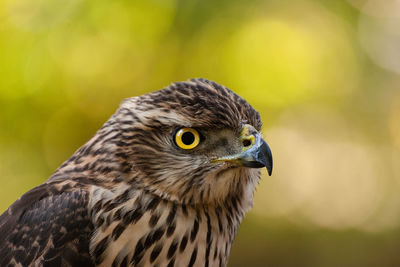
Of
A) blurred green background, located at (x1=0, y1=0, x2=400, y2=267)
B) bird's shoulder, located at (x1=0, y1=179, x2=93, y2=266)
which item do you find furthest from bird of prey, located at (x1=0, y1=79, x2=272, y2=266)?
blurred green background, located at (x1=0, y1=0, x2=400, y2=267)

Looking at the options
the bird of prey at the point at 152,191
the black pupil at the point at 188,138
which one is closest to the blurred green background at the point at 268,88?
the bird of prey at the point at 152,191

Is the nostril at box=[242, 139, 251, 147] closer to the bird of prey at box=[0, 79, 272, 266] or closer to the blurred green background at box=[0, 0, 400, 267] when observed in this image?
the bird of prey at box=[0, 79, 272, 266]

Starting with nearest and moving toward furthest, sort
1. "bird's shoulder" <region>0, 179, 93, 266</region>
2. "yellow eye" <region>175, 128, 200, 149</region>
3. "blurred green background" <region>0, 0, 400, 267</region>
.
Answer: "bird's shoulder" <region>0, 179, 93, 266</region>, "yellow eye" <region>175, 128, 200, 149</region>, "blurred green background" <region>0, 0, 400, 267</region>

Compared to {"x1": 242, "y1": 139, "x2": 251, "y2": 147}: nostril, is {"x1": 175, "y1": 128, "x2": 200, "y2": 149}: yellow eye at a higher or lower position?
lower

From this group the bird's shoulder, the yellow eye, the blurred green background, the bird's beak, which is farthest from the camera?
the blurred green background

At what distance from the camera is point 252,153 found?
2855 mm

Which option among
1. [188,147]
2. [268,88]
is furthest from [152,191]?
[268,88]

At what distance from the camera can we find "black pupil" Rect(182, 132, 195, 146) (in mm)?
2961

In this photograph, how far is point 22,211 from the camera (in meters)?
2.85

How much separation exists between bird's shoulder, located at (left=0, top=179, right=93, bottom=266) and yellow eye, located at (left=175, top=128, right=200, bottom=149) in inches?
21.2

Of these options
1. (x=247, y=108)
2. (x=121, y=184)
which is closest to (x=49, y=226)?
(x=121, y=184)

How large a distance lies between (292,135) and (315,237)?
6.46 ft

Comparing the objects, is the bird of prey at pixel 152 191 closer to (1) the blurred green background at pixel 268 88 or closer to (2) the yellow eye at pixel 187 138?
(2) the yellow eye at pixel 187 138

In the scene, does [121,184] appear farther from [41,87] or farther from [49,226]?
[41,87]
